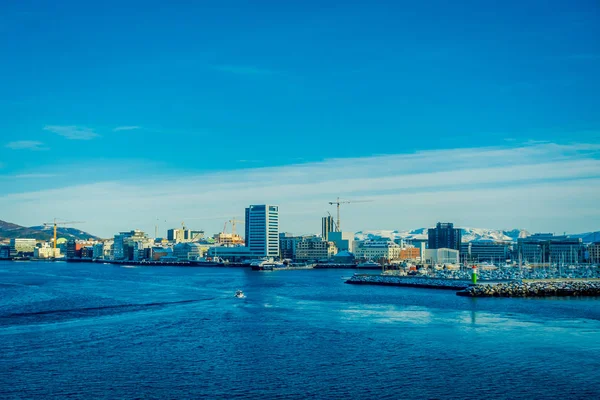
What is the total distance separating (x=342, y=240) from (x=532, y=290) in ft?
244

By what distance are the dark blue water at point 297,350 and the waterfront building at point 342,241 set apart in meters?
78.3

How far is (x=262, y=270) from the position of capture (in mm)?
74438

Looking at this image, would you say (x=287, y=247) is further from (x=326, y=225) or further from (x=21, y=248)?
(x=21, y=248)

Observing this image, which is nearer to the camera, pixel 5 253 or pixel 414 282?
pixel 414 282

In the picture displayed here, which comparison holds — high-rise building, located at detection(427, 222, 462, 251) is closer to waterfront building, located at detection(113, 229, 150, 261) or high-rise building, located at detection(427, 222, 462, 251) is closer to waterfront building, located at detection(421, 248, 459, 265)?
waterfront building, located at detection(421, 248, 459, 265)

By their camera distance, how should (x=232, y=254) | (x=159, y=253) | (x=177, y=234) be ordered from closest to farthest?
(x=232, y=254) < (x=159, y=253) < (x=177, y=234)

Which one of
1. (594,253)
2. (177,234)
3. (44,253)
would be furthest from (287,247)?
(177,234)

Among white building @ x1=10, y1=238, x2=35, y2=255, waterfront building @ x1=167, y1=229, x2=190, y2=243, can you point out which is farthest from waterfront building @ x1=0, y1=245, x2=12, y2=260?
waterfront building @ x1=167, y1=229, x2=190, y2=243

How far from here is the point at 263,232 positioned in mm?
96688

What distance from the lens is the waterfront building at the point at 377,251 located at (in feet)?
300

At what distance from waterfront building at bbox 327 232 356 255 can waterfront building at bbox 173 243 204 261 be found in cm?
2321

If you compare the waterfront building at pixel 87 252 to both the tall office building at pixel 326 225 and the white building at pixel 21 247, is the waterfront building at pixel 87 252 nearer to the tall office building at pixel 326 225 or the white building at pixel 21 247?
the white building at pixel 21 247

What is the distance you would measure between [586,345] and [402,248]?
78989 mm

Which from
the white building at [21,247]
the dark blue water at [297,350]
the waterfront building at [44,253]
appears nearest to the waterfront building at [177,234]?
the waterfront building at [44,253]
